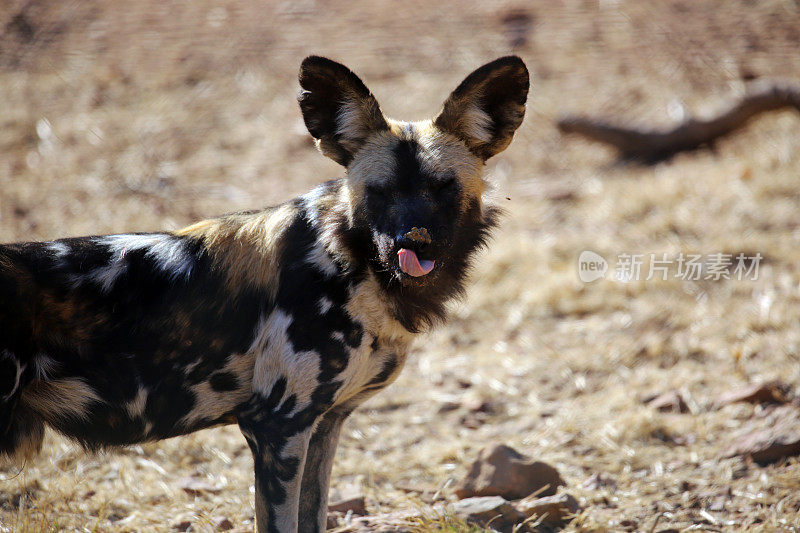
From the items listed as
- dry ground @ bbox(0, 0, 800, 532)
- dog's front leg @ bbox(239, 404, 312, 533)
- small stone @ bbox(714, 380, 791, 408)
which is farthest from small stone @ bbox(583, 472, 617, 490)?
dog's front leg @ bbox(239, 404, 312, 533)

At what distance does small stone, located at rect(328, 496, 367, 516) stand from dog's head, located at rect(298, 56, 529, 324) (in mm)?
1200

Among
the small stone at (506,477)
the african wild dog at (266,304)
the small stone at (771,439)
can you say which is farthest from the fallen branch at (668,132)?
the african wild dog at (266,304)

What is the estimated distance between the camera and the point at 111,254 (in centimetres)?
279

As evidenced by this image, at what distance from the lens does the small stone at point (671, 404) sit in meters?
4.48

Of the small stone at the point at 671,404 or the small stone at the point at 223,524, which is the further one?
the small stone at the point at 671,404

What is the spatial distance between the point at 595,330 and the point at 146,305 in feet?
11.6

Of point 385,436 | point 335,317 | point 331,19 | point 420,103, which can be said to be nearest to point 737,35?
point 420,103

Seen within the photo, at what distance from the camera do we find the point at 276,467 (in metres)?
2.71

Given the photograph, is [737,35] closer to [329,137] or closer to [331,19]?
[331,19]

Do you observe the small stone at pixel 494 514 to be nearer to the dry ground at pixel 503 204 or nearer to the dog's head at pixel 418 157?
the dry ground at pixel 503 204

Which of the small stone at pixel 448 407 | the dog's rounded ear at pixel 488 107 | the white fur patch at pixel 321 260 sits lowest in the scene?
the small stone at pixel 448 407

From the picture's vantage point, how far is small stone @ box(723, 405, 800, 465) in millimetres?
3822

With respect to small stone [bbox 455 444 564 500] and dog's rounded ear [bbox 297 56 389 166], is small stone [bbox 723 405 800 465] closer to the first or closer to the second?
small stone [bbox 455 444 564 500]

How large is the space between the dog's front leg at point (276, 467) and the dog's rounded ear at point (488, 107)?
1.27m
